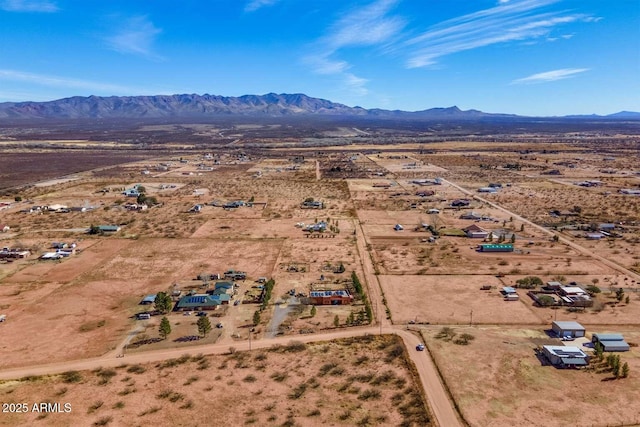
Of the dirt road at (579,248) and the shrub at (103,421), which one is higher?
the dirt road at (579,248)

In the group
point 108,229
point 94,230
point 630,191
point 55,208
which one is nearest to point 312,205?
point 108,229

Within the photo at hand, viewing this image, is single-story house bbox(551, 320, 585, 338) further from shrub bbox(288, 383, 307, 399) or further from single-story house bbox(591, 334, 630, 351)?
shrub bbox(288, 383, 307, 399)

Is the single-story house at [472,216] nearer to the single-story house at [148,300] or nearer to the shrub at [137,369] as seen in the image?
the single-story house at [148,300]

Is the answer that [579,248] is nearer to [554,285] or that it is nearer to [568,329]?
[554,285]

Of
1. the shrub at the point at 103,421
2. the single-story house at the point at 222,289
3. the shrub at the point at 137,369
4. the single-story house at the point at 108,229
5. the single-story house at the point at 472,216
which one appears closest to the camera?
the shrub at the point at 103,421

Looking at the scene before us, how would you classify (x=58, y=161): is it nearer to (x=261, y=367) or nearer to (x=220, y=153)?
(x=220, y=153)

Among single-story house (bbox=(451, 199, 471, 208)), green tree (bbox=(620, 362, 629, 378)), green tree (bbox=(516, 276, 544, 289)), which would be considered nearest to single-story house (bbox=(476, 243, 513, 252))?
green tree (bbox=(516, 276, 544, 289))

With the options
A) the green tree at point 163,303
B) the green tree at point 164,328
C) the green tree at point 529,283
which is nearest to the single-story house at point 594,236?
the green tree at point 529,283
